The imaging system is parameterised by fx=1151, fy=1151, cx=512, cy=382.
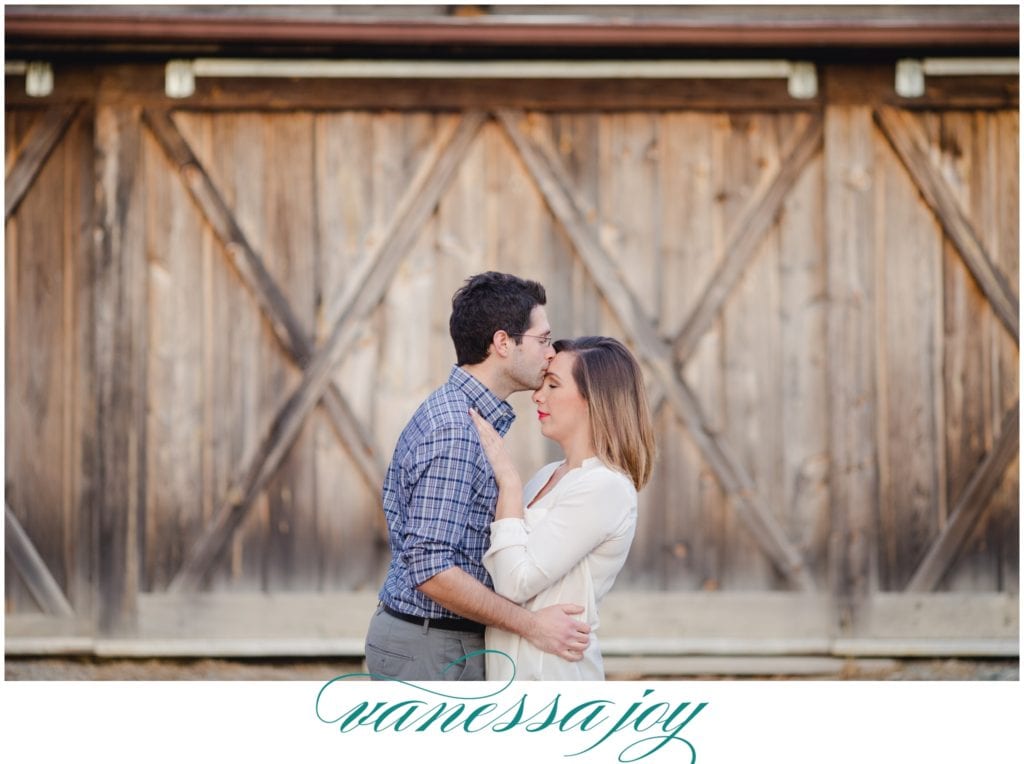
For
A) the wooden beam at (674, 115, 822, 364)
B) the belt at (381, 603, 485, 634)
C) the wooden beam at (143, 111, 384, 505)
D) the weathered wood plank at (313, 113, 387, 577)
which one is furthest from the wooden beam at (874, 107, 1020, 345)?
the belt at (381, 603, 485, 634)

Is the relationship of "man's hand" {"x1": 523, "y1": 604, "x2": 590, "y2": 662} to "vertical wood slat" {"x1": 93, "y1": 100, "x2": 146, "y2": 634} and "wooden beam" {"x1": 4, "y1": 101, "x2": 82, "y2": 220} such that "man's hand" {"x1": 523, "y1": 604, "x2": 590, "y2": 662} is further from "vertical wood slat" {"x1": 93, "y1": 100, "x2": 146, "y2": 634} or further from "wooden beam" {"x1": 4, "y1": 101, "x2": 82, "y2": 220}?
"wooden beam" {"x1": 4, "y1": 101, "x2": 82, "y2": 220}

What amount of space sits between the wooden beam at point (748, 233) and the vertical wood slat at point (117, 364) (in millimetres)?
2978

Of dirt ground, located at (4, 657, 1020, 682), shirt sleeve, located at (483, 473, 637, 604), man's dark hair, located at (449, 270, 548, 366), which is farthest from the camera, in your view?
dirt ground, located at (4, 657, 1020, 682)

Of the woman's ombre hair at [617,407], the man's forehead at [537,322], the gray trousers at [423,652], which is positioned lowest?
the gray trousers at [423,652]

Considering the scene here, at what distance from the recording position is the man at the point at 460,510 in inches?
128

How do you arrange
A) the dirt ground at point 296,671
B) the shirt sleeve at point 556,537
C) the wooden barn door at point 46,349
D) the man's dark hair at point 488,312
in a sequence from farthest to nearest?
1. the wooden barn door at point 46,349
2. the dirt ground at point 296,671
3. the man's dark hair at point 488,312
4. the shirt sleeve at point 556,537

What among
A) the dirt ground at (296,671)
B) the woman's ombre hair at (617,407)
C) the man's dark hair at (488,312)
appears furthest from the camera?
the dirt ground at (296,671)

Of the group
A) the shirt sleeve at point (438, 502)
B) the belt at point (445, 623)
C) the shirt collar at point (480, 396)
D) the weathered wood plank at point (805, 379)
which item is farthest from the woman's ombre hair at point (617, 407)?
the weathered wood plank at point (805, 379)

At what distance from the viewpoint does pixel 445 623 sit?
11.2ft

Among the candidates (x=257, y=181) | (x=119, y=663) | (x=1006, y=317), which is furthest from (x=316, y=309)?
(x=1006, y=317)

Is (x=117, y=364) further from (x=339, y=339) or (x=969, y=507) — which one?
(x=969, y=507)

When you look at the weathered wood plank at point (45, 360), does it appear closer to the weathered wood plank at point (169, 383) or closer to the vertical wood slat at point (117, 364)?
the vertical wood slat at point (117, 364)

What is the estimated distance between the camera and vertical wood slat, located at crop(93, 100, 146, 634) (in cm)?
623

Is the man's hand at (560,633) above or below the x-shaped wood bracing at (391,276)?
below
